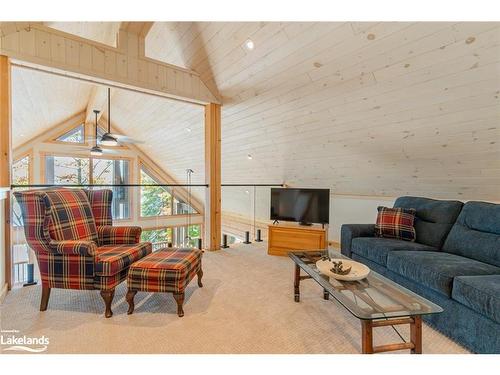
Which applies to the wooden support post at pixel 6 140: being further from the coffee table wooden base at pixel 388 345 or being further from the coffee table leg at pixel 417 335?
the coffee table leg at pixel 417 335

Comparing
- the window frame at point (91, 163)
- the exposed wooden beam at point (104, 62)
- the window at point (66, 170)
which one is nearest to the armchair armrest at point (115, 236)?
the exposed wooden beam at point (104, 62)

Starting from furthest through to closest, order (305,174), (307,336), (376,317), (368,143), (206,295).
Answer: (305,174), (368,143), (206,295), (307,336), (376,317)

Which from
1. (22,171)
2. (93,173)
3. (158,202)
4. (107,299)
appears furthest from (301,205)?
(22,171)

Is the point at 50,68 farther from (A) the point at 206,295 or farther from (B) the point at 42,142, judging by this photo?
(B) the point at 42,142

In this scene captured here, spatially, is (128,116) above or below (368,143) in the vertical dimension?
above

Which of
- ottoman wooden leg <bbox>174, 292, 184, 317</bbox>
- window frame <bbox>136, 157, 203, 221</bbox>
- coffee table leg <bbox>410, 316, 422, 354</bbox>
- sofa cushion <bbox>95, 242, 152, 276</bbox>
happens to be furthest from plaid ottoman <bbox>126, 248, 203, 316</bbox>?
window frame <bbox>136, 157, 203, 221</bbox>

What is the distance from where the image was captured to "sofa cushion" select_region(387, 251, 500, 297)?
5.93 feet

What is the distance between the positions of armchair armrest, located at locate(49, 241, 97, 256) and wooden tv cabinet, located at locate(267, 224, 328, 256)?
2377mm

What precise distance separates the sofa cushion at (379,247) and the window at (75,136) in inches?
275

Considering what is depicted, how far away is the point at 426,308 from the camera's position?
1418 millimetres
